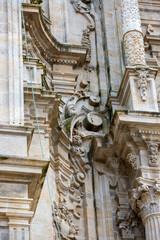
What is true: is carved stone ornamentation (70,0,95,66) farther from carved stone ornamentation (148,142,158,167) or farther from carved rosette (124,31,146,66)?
carved stone ornamentation (148,142,158,167)

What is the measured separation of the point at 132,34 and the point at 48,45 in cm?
174

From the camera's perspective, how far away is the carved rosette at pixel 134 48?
1550cm

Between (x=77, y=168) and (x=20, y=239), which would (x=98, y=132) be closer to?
(x=77, y=168)

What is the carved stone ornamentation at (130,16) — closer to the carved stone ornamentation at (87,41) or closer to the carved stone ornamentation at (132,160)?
the carved stone ornamentation at (87,41)

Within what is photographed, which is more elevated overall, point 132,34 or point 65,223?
point 132,34

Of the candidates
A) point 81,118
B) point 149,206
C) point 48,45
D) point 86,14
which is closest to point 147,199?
point 149,206

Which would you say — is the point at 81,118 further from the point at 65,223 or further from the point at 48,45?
the point at 65,223

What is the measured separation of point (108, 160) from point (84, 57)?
2.56 m

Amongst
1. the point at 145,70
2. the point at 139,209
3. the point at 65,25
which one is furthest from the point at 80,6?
the point at 139,209

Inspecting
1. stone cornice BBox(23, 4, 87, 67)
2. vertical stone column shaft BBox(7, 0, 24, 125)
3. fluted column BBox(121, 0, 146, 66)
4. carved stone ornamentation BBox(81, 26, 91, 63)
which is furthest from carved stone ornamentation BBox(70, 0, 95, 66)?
vertical stone column shaft BBox(7, 0, 24, 125)

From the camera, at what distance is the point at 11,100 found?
37.8ft

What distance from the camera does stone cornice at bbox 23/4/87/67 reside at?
49.8ft

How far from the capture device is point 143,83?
48.4 ft

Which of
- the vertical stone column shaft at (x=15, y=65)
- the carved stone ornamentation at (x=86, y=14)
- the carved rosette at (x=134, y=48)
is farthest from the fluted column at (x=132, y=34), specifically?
the vertical stone column shaft at (x=15, y=65)
